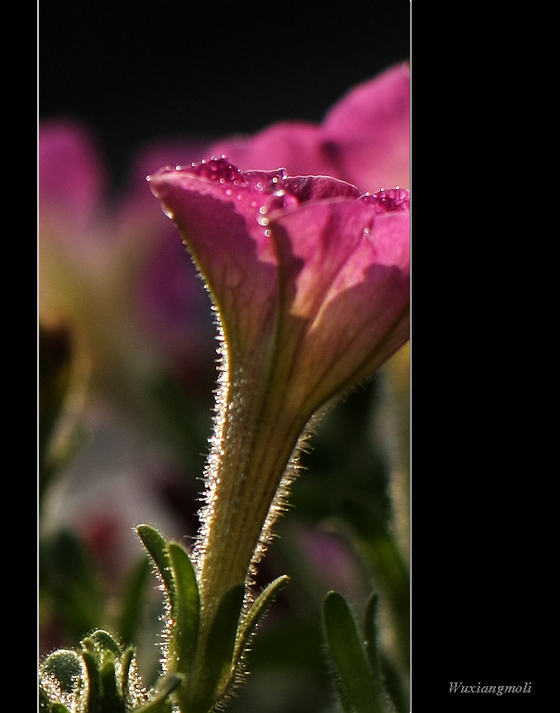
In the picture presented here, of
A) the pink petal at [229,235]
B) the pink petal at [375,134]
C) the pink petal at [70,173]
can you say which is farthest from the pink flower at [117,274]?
the pink petal at [229,235]

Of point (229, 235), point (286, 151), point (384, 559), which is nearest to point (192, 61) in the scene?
point (286, 151)

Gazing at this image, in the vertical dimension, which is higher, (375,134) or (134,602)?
(375,134)

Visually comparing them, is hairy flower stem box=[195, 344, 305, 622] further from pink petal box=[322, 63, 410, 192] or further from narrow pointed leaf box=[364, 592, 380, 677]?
pink petal box=[322, 63, 410, 192]

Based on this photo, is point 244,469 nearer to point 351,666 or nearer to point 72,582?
point 351,666

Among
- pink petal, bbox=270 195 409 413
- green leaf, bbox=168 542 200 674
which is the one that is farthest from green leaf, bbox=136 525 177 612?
pink petal, bbox=270 195 409 413
